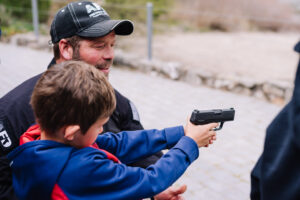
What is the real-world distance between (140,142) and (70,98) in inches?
22.3

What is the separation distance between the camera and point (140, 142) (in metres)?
1.74

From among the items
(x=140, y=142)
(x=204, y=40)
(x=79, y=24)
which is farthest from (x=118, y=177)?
(x=204, y=40)

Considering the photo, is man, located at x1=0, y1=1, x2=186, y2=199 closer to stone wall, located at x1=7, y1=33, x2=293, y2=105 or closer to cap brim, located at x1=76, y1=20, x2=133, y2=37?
cap brim, located at x1=76, y1=20, x2=133, y2=37

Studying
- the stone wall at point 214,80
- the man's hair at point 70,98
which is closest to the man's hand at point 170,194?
the man's hair at point 70,98

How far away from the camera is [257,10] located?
656 inches

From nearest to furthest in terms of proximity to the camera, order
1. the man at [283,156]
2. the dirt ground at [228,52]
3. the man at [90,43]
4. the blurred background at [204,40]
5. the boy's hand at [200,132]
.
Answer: the man at [283,156]
the boy's hand at [200,132]
the man at [90,43]
the blurred background at [204,40]
the dirt ground at [228,52]

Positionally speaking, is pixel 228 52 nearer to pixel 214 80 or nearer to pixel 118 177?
pixel 214 80

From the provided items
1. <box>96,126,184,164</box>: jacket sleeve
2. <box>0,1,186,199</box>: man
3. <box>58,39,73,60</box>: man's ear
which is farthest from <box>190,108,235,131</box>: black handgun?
<box>58,39,73,60</box>: man's ear

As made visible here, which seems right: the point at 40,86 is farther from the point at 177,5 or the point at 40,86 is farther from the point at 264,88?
the point at 177,5

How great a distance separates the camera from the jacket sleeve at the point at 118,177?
130cm

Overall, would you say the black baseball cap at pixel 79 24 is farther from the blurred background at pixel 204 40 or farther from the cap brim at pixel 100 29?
the blurred background at pixel 204 40

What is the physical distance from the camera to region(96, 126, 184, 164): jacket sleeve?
1702 millimetres

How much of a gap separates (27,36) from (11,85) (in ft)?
17.6

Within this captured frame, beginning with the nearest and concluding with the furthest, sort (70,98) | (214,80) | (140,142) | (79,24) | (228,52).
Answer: (70,98), (140,142), (79,24), (214,80), (228,52)
